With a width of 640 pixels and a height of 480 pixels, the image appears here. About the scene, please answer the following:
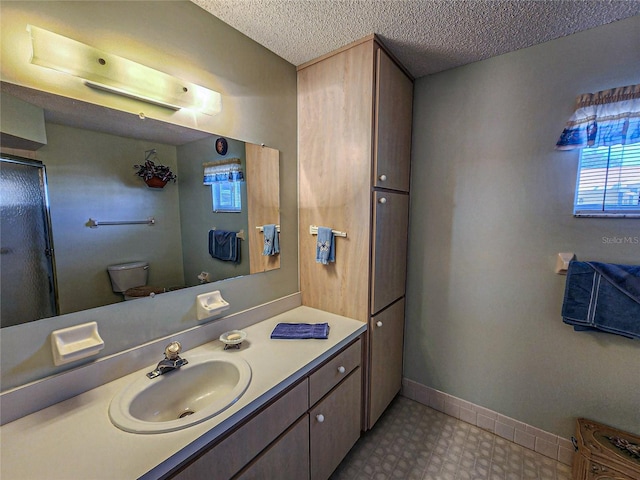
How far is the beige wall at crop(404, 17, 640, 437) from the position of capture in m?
1.44

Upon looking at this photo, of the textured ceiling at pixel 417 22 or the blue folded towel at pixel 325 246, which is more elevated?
the textured ceiling at pixel 417 22

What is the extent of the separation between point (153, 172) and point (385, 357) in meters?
1.74

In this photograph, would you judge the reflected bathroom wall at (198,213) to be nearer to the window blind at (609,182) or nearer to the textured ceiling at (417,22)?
the textured ceiling at (417,22)

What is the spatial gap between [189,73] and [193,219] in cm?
67

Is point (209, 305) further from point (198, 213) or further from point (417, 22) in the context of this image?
point (417, 22)

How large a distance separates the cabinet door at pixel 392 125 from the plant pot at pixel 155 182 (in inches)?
42.4

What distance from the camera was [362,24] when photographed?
4.44ft

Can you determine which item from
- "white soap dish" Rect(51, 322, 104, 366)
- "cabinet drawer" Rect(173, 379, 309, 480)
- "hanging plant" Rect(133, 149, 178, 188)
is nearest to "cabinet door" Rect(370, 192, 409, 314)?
"cabinet drawer" Rect(173, 379, 309, 480)

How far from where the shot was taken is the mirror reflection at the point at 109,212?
87 centimetres

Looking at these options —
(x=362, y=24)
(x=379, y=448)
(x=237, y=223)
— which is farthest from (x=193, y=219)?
(x=379, y=448)

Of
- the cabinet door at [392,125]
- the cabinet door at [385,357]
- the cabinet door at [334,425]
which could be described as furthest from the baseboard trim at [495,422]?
the cabinet door at [392,125]

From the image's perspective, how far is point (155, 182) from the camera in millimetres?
1181

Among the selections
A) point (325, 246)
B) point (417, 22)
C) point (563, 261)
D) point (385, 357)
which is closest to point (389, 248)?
point (325, 246)

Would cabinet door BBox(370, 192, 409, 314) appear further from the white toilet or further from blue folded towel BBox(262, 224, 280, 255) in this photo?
the white toilet
